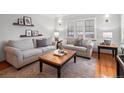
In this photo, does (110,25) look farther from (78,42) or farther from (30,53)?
(30,53)

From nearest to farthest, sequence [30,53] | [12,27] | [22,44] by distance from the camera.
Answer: [30,53] < [22,44] < [12,27]

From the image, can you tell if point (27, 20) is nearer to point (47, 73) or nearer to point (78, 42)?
point (78, 42)

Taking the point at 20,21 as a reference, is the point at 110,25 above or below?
below

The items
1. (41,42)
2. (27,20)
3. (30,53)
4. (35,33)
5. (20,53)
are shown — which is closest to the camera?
(20,53)

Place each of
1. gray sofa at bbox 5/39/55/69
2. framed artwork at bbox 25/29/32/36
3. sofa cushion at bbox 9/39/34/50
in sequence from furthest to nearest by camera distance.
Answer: framed artwork at bbox 25/29/32/36
sofa cushion at bbox 9/39/34/50
gray sofa at bbox 5/39/55/69

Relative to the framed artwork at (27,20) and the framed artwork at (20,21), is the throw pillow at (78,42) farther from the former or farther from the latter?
the framed artwork at (20,21)

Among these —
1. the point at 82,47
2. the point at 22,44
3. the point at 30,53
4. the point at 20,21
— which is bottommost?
the point at 30,53

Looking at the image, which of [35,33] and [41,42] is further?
[35,33]

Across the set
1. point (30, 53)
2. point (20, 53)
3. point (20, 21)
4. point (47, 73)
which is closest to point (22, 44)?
point (30, 53)

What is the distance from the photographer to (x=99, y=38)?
164 inches

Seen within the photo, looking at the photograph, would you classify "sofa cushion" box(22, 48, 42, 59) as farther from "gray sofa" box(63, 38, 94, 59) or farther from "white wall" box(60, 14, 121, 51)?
"white wall" box(60, 14, 121, 51)

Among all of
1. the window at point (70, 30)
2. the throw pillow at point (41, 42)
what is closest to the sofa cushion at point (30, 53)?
the throw pillow at point (41, 42)

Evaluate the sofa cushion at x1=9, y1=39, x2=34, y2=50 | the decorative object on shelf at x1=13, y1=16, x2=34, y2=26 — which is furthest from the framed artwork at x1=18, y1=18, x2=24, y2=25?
the sofa cushion at x1=9, y1=39, x2=34, y2=50
